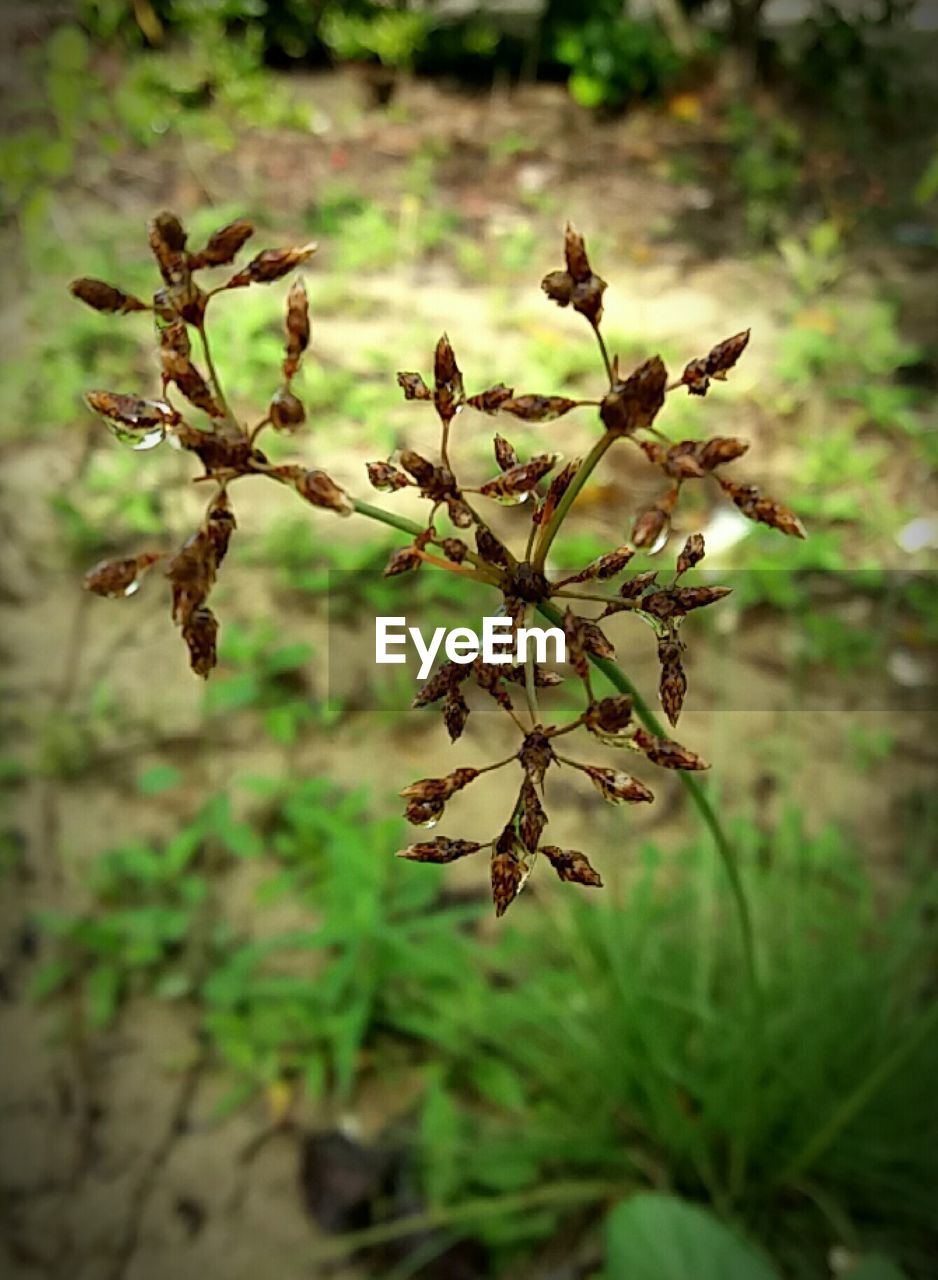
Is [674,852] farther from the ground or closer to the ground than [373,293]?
closer to the ground

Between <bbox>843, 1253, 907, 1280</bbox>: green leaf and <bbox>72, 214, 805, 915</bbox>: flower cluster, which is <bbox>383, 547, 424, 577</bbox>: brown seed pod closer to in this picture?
<bbox>72, 214, 805, 915</bbox>: flower cluster

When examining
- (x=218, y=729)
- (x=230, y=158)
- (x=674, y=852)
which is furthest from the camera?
(x=230, y=158)

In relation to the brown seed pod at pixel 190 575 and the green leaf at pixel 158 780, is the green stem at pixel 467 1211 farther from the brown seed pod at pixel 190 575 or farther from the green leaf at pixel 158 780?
the brown seed pod at pixel 190 575

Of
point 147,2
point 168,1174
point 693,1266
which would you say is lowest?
point 168,1174

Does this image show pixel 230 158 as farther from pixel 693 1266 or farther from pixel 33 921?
pixel 693 1266

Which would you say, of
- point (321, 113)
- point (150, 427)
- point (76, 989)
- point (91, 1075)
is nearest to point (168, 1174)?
point (91, 1075)

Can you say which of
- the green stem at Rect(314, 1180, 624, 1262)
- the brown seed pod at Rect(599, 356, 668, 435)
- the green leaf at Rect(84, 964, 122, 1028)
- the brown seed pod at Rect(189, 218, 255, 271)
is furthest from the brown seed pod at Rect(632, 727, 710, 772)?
the green leaf at Rect(84, 964, 122, 1028)

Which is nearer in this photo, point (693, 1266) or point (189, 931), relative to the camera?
point (693, 1266)

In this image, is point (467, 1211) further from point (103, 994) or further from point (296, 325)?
point (296, 325)
